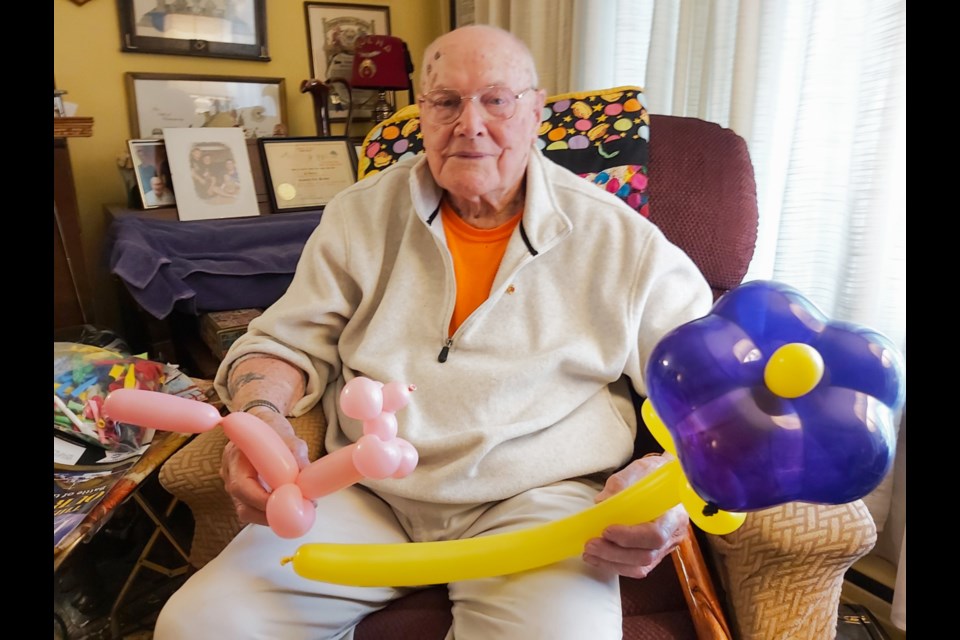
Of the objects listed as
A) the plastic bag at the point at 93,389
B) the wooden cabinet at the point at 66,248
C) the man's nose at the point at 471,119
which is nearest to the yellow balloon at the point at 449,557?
the man's nose at the point at 471,119

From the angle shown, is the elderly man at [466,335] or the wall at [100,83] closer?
the elderly man at [466,335]

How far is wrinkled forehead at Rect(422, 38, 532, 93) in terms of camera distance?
1.01 meters

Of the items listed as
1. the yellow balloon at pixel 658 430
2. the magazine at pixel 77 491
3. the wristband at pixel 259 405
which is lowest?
the magazine at pixel 77 491

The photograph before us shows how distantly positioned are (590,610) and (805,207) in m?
1.00

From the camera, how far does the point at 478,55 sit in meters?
1.01

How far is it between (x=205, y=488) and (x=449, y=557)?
427 millimetres

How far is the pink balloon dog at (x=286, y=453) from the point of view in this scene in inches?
26.9

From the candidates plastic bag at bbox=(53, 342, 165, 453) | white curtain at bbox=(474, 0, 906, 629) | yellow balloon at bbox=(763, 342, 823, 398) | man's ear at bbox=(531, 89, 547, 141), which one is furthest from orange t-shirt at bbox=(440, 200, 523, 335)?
plastic bag at bbox=(53, 342, 165, 453)

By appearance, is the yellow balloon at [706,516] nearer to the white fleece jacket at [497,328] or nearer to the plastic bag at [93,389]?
the white fleece jacket at [497,328]

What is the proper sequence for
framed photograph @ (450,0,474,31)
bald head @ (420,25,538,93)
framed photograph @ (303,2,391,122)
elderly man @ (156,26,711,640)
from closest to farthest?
elderly man @ (156,26,711,640) < bald head @ (420,25,538,93) < framed photograph @ (450,0,474,31) < framed photograph @ (303,2,391,122)

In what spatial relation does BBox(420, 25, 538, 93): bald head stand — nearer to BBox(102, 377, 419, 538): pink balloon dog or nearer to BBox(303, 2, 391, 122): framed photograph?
BBox(102, 377, 419, 538): pink balloon dog

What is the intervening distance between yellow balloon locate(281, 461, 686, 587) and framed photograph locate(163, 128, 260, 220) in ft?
5.82

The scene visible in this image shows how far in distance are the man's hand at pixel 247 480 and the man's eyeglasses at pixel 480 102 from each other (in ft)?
1.87

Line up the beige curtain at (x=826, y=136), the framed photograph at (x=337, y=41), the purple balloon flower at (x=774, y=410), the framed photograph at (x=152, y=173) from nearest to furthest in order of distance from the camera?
the purple balloon flower at (x=774, y=410)
the beige curtain at (x=826, y=136)
the framed photograph at (x=152, y=173)
the framed photograph at (x=337, y=41)
